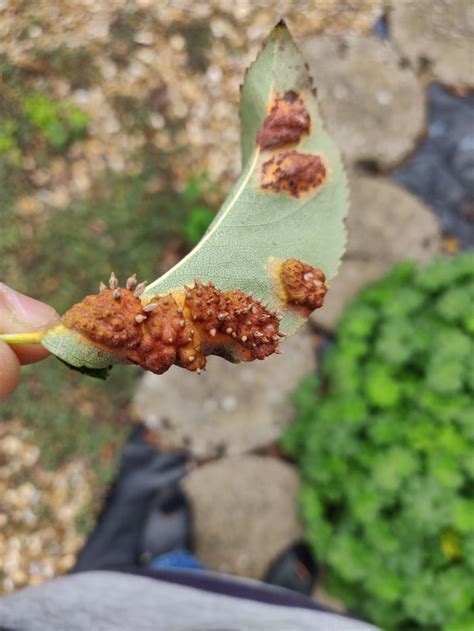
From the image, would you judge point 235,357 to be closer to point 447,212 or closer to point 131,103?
point 131,103

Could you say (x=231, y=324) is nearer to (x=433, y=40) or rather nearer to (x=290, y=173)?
(x=290, y=173)

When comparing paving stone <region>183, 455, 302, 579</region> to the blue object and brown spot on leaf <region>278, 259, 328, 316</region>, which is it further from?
brown spot on leaf <region>278, 259, 328, 316</region>

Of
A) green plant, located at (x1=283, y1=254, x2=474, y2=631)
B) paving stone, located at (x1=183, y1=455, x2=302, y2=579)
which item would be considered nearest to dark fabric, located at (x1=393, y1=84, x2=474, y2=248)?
green plant, located at (x1=283, y1=254, x2=474, y2=631)

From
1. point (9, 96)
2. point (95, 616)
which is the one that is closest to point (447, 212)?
point (9, 96)

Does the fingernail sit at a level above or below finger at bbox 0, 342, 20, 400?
above

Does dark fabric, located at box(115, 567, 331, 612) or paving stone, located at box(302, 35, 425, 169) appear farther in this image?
paving stone, located at box(302, 35, 425, 169)

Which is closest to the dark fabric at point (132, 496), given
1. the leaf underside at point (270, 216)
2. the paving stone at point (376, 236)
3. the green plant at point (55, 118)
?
the paving stone at point (376, 236)
